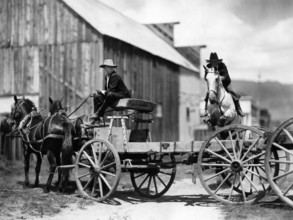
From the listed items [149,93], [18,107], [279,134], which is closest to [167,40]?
[149,93]

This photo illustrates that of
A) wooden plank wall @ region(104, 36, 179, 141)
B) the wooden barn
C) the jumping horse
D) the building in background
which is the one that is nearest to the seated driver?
the jumping horse

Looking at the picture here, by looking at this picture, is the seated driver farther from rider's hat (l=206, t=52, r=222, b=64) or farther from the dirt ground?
rider's hat (l=206, t=52, r=222, b=64)

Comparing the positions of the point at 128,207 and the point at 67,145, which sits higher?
the point at 67,145

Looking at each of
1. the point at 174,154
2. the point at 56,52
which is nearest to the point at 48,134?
the point at 174,154

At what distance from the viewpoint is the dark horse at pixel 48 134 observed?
9992mm

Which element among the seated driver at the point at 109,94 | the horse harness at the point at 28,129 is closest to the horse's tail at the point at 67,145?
the seated driver at the point at 109,94

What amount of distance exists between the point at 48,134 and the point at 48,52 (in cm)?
777

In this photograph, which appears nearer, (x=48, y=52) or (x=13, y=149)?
(x=48, y=52)

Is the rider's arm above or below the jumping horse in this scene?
above

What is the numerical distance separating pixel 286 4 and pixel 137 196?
221 inches

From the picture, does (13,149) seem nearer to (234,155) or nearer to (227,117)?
(227,117)

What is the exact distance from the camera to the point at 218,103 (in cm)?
854

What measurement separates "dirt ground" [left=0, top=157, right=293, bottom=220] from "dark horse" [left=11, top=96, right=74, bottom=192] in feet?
2.44

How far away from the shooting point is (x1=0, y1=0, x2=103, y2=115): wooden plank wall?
16688 millimetres
